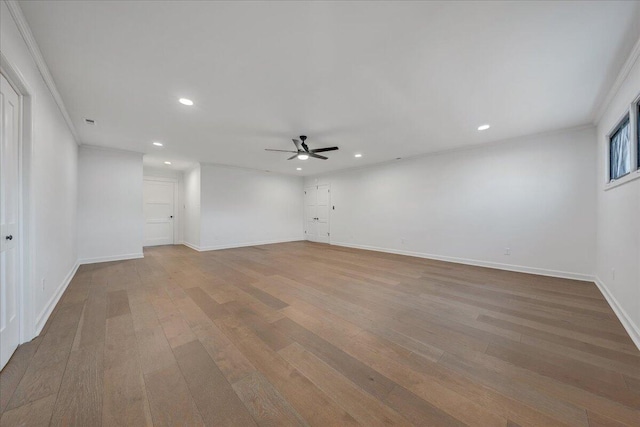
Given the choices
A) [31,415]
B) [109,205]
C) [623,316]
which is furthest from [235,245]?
[623,316]

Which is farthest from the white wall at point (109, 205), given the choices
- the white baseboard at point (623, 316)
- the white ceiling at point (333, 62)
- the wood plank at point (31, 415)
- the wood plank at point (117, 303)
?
the white baseboard at point (623, 316)

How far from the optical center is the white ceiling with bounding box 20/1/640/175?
1641 millimetres

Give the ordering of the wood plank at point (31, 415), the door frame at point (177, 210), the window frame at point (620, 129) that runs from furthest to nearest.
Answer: the door frame at point (177, 210), the window frame at point (620, 129), the wood plank at point (31, 415)

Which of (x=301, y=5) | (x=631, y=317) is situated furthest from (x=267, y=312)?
(x=631, y=317)

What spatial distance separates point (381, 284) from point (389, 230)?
296 cm

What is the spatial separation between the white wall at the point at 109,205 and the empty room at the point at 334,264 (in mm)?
62

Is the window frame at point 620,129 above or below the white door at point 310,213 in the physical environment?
above

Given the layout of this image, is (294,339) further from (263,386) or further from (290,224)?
(290,224)

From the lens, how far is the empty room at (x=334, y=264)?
1.45 metres

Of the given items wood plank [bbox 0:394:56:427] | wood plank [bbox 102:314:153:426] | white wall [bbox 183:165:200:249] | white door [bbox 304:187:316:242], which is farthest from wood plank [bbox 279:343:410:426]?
→ white door [bbox 304:187:316:242]

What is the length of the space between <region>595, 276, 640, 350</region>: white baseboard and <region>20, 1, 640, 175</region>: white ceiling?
2484 mm

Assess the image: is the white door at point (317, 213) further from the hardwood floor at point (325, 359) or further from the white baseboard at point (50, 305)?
the white baseboard at point (50, 305)

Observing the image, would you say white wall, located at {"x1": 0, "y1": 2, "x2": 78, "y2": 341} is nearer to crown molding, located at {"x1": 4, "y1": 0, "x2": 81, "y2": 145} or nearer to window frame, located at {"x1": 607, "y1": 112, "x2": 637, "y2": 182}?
crown molding, located at {"x1": 4, "y1": 0, "x2": 81, "y2": 145}

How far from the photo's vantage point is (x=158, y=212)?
7266mm
